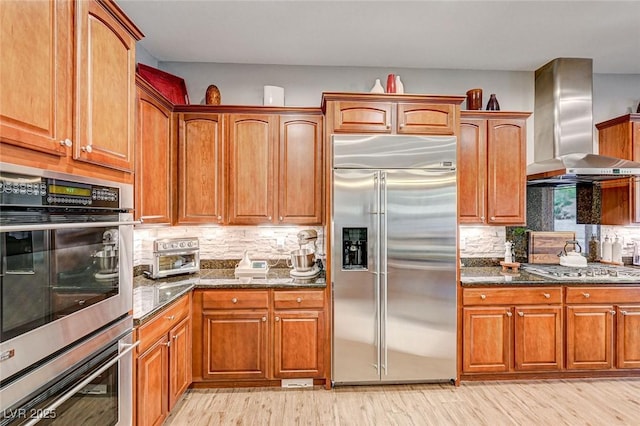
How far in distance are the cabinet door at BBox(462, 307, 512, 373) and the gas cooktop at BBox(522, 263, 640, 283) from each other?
0.61 meters

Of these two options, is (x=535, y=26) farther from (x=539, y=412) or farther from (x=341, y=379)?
(x=341, y=379)

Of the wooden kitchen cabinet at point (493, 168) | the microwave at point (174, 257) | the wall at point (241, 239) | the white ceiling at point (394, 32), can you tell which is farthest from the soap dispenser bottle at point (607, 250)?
the microwave at point (174, 257)

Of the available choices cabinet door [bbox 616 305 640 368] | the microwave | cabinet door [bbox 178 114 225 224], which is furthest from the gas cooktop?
the microwave

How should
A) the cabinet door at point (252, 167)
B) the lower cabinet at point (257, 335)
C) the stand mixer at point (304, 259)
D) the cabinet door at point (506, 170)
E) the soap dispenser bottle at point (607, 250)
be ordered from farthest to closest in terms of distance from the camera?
the soap dispenser bottle at point (607, 250)
the cabinet door at point (506, 170)
the cabinet door at point (252, 167)
the stand mixer at point (304, 259)
the lower cabinet at point (257, 335)

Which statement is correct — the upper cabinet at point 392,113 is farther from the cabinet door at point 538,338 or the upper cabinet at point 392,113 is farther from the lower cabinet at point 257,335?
the cabinet door at point 538,338

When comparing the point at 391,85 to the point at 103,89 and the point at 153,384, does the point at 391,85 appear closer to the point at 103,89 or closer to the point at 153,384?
the point at 103,89

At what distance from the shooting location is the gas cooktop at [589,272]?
2943 mm

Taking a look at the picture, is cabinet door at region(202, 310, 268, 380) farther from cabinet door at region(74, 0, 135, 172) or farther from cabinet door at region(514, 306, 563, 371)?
cabinet door at region(514, 306, 563, 371)

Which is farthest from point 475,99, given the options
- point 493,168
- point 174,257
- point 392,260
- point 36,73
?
point 36,73

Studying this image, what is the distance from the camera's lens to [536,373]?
9.69 feet

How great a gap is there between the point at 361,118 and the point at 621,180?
276 centimetres

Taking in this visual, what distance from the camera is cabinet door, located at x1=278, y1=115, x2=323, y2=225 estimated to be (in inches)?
123

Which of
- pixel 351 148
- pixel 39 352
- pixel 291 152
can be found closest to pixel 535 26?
pixel 351 148

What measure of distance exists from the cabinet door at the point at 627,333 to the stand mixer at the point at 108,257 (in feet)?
12.7
